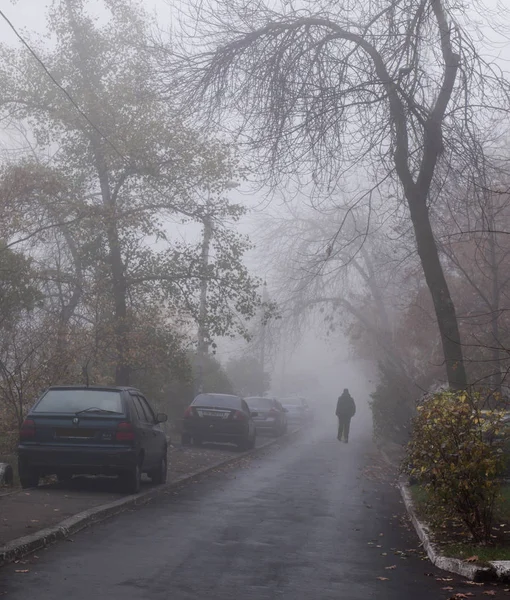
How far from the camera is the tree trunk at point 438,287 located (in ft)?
44.5

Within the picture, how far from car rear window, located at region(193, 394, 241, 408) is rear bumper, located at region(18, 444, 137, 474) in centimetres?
1270

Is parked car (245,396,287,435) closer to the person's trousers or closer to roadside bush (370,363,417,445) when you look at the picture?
the person's trousers

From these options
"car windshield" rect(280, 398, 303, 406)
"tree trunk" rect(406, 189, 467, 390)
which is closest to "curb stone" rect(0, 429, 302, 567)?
"tree trunk" rect(406, 189, 467, 390)

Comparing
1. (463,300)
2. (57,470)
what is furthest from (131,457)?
(463,300)

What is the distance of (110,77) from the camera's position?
25.4 metres

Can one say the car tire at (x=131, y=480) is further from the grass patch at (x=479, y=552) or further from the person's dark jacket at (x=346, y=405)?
the person's dark jacket at (x=346, y=405)

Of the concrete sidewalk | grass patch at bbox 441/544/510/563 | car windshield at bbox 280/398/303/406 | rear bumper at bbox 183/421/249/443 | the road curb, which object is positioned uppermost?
car windshield at bbox 280/398/303/406

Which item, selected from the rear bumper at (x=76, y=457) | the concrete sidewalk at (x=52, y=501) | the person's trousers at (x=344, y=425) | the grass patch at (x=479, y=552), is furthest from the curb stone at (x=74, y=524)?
the person's trousers at (x=344, y=425)

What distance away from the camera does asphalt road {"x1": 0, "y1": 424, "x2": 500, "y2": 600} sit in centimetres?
704

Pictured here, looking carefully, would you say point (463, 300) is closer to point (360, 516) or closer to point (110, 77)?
point (110, 77)

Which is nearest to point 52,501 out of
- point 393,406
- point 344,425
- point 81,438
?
point 81,438

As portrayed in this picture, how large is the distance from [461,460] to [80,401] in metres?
6.81

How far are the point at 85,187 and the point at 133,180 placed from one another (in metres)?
1.68

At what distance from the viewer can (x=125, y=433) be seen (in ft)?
44.2
